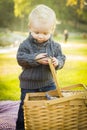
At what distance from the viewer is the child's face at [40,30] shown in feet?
7.55

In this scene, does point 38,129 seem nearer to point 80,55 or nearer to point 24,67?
point 24,67

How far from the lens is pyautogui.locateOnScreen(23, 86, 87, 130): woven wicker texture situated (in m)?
2.03

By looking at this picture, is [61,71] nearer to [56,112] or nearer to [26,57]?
[26,57]

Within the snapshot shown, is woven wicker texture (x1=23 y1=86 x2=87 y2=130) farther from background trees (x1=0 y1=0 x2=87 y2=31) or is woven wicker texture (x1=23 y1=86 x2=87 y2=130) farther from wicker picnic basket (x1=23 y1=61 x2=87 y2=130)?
background trees (x1=0 y1=0 x2=87 y2=31)

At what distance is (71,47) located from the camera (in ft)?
10.1

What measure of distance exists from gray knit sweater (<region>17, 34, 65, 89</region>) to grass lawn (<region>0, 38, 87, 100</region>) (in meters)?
0.64

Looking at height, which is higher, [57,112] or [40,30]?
[40,30]

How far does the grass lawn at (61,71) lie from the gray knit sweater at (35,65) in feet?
2.09

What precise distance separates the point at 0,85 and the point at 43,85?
0.79 m

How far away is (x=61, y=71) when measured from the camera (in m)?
3.04

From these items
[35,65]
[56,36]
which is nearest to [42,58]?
[35,65]

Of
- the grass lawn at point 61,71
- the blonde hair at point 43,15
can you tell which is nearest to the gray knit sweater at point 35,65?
the blonde hair at point 43,15

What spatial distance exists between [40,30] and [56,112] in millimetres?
536

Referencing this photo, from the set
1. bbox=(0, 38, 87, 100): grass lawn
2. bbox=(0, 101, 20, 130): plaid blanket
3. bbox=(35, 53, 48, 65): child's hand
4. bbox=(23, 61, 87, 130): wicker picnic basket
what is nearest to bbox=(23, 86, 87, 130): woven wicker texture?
bbox=(23, 61, 87, 130): wicker picnic basket
